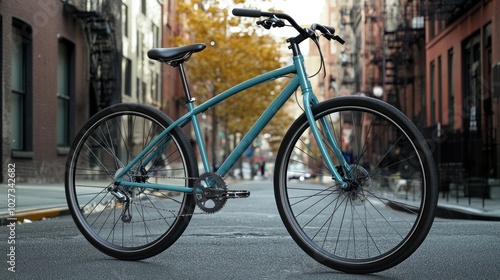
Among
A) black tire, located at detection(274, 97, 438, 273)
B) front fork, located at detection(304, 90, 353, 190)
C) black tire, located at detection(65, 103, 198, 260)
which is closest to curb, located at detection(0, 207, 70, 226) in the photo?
black tire, located at detection(65, 103, 198, 260)

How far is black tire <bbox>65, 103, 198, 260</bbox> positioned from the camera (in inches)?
180

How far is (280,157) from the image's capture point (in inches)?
167

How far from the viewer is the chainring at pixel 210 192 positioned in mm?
4426

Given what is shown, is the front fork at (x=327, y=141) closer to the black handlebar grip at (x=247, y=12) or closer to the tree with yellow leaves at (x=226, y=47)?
the black handlebar grip at (x=247, y=12)

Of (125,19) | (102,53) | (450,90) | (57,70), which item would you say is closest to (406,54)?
(450,90)

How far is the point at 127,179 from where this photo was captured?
4887 millimetres

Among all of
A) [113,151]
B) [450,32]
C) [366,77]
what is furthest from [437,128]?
[366,77]

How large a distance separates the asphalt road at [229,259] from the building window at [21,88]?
34.8ft

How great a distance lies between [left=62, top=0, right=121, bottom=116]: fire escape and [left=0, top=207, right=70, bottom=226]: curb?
40.1 feet

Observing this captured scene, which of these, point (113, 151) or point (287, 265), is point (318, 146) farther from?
point (113, 151)

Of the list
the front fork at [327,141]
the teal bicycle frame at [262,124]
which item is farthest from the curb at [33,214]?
the front fork at [327,141]

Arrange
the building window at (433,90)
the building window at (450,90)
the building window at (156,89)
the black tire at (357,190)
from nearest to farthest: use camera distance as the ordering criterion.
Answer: the black tire at (357,190)
the building window at (450,90)
the building window at (433,90)
the building window at (156,89)

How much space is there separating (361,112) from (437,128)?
1583 centimetres

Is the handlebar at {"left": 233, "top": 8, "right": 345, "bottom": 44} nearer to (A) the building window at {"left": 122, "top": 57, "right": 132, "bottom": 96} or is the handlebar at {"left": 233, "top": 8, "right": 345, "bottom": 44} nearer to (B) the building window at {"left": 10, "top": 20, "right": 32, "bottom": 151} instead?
(B) the building window at {"left": 10, "top": 20, "right": 32, "bottom": 151}
